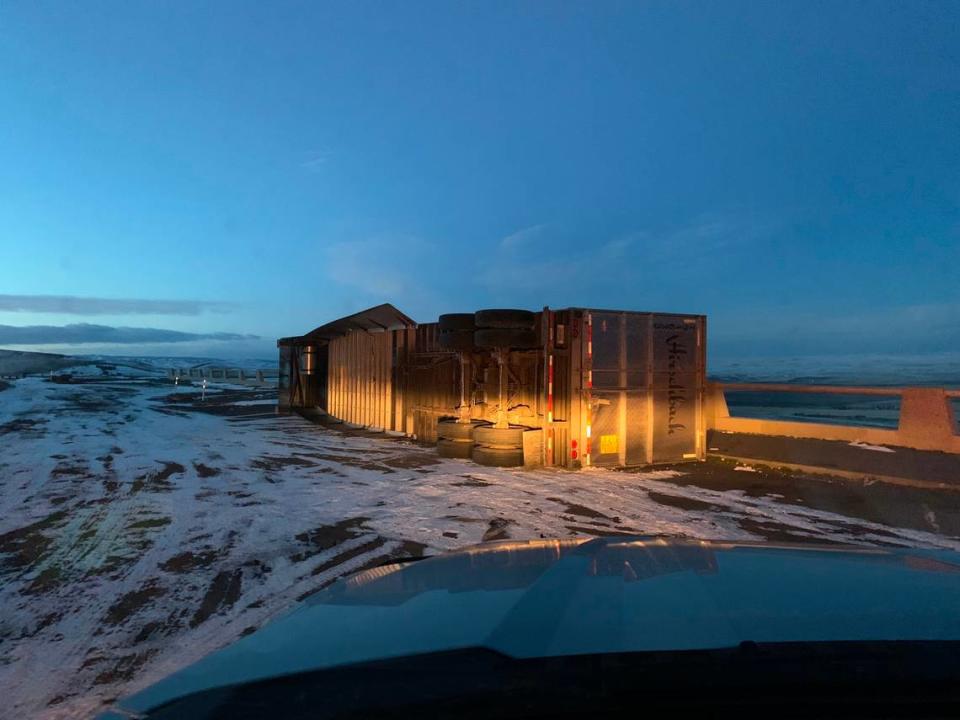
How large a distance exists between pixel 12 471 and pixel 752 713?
1255 centimetres

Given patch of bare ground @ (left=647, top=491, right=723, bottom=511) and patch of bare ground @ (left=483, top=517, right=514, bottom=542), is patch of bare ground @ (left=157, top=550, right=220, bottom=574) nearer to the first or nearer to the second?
patch of bare ground @ (left=483, top=517, right=514, bottom=542)

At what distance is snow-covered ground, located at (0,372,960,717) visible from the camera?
4.05m

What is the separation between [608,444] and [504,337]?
9.35 ft

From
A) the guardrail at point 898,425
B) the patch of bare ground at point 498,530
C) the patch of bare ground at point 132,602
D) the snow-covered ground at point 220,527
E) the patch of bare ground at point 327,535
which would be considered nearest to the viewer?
the snow-covered ground at point 220,527

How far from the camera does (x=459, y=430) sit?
488 inches

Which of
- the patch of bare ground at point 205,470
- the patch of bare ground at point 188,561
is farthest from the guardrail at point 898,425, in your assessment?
the patch of bare ground at point 188,561

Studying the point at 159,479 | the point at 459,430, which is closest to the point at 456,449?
the point at 459,430

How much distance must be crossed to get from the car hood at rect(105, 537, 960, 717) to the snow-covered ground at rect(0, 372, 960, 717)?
191 cm

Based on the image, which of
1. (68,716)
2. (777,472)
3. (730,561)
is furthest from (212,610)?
(777,472)

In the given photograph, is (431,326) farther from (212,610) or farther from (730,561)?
(730,561)

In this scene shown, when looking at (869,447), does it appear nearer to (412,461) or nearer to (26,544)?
(412,461)

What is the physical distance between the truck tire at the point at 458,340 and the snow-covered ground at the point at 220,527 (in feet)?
7.71

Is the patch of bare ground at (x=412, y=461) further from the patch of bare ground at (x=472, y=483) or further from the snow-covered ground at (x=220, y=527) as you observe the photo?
the patch of bare ground at (x=472, y=483)

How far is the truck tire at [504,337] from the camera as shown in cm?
1098
